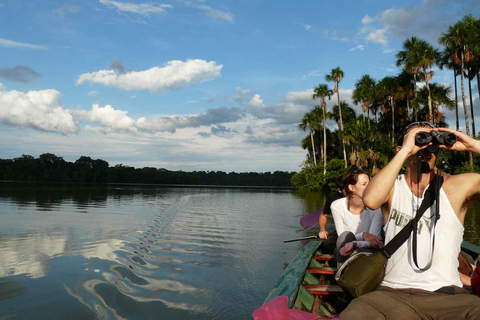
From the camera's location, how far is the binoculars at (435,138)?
224cm

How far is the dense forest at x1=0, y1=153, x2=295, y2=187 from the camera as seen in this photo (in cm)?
10244

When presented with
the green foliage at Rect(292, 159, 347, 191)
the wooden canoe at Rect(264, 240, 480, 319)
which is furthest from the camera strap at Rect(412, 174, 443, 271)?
the green foliage at Rect(292, 159, 347, 191)

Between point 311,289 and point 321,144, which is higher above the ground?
point 321,144

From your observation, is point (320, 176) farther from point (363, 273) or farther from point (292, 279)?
point (363, 273)

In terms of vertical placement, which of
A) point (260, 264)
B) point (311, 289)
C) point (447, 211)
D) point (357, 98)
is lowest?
point (260, 264)

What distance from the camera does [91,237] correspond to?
35.5 ft

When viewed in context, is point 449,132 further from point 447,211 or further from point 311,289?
point 311,289

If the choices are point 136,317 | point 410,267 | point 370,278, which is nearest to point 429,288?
point 410,267

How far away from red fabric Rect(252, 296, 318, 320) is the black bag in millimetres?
397

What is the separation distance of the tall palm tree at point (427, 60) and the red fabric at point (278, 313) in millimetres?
32437

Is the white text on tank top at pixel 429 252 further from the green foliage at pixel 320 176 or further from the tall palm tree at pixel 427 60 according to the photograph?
the green foliage at pixel 320 176

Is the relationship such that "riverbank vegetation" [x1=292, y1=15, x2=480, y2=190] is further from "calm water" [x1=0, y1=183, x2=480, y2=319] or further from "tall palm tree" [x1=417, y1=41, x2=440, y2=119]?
"calm water" [x1=0, y1=183, x2=480, y2=319]

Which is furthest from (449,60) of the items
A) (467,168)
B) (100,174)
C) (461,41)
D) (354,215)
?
(100,174)

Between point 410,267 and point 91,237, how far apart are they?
400 inches
